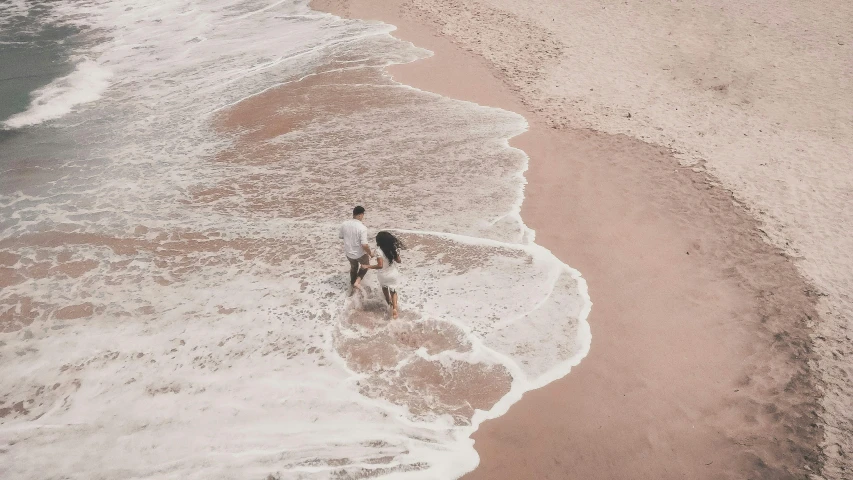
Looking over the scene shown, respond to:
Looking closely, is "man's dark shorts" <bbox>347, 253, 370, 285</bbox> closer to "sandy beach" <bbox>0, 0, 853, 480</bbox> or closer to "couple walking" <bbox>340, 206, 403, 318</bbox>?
"couple walking" <bbox>340, 206, 403, 318</bbox>

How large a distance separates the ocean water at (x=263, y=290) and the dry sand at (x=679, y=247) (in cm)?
63

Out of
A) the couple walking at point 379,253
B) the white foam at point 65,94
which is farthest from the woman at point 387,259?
the white foam at point 65,94

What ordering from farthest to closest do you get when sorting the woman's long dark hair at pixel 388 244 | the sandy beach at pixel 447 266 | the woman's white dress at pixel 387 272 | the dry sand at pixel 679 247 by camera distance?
the woman's white dress at pixel 387 272, the woman's long dark hair at pixel 388 244, the sandy beach at pixel 447 266, the dry sand at pixel 679 247

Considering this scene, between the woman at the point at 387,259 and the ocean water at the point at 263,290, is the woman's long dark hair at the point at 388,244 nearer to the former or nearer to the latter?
the woman at the point at 387,259

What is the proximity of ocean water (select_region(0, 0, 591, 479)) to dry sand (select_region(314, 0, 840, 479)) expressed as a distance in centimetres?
63

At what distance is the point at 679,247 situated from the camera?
30.5ft

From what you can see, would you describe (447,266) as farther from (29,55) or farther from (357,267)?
(29,55)

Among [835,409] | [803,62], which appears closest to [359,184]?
[835,409]

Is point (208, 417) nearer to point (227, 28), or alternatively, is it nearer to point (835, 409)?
point (835, 409)

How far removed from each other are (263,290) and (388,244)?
109 inches

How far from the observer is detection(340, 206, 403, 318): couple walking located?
283 inches

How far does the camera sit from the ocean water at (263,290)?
6.37 metres

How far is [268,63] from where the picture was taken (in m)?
18.6

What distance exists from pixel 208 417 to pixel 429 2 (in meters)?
21.3
